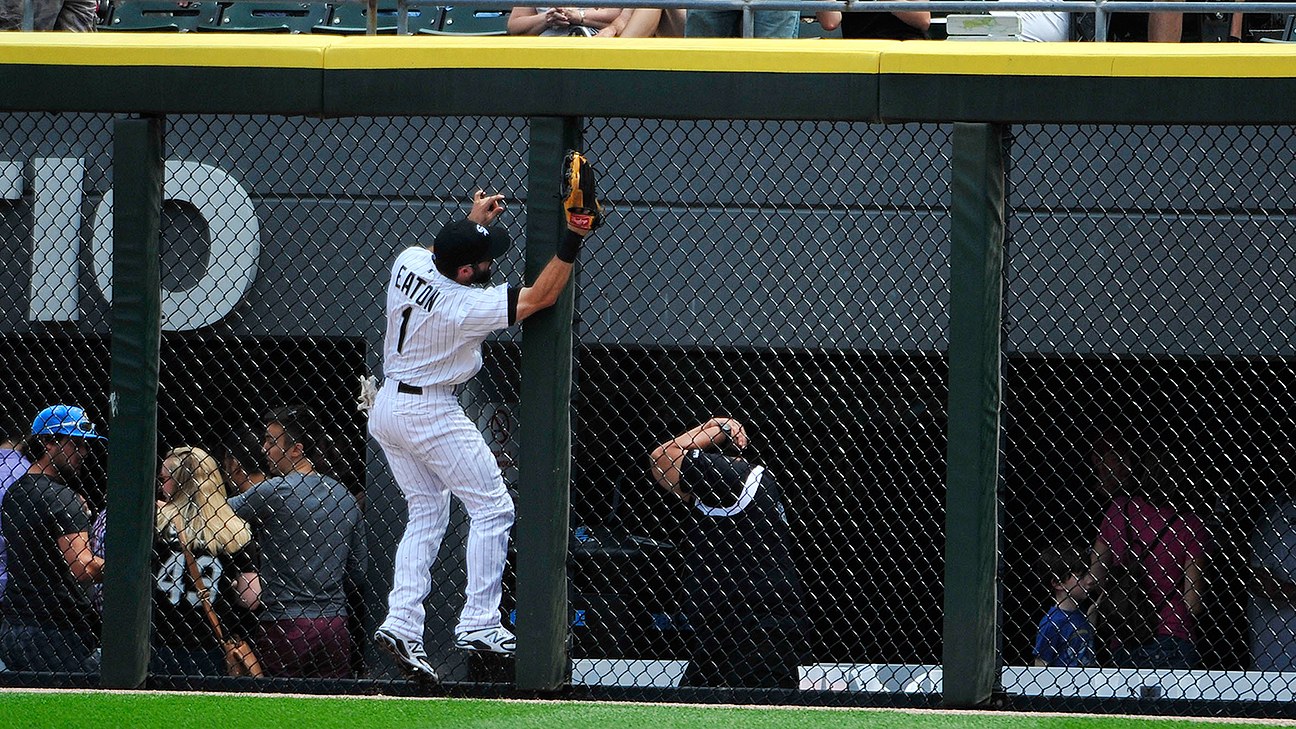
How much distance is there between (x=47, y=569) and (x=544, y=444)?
2.40m

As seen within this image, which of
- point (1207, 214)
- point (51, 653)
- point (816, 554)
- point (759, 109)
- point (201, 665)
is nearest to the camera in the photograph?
point (759, 109)

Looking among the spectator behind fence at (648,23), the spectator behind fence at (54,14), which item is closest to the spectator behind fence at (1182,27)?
the spectator behind fence at (648,23)

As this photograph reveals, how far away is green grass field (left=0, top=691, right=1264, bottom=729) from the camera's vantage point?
3918mm

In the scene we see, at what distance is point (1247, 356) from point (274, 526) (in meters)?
5.02

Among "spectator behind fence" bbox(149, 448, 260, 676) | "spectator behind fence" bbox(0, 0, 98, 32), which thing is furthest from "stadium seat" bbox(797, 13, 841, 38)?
"spectator behind fence" bbox(149, 448, 260, 676)

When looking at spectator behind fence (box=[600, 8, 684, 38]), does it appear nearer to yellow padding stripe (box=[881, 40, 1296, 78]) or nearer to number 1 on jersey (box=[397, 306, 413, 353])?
yellow padding stripe (box=[881, 40, 1296, 78])

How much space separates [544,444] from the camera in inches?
169

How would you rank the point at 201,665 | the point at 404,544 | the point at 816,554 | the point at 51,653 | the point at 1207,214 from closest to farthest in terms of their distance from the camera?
the point at 404,544 → the point at 51,653 → the point at 201,665 → the point at 1207,214 → the point at 816,554

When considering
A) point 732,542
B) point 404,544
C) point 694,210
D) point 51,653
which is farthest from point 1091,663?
point 51,653

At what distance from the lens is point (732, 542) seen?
5.49 m

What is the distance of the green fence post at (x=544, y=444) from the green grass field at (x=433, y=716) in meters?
0.24

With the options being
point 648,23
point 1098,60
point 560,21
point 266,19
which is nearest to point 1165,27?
point 1098,60

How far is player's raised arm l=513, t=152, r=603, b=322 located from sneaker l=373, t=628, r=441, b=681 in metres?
1.19

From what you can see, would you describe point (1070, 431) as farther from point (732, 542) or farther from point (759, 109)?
point (759, 109)
